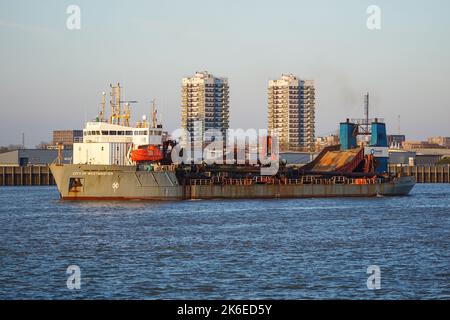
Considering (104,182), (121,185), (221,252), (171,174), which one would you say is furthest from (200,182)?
(221,252)

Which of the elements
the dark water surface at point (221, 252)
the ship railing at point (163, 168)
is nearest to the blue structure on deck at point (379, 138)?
the dark water surface at point (221, 252)

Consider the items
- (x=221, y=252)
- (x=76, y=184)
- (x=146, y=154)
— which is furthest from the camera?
(x=146, y=154)

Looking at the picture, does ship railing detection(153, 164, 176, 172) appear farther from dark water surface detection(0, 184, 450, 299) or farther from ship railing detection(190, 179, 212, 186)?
dark water surface detection(0, 184, 450, 299)

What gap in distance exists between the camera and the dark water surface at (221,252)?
1125 inches

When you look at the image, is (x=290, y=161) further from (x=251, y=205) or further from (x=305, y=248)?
(x=305, y=248)

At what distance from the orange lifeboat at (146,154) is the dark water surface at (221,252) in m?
7.95

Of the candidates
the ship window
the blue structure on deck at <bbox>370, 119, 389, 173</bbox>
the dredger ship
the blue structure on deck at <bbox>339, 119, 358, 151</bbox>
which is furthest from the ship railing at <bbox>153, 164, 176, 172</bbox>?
the blue structure on deck at <bbox>370, 119, 389, 173</bbox>

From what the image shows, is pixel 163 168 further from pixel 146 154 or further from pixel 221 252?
pixel 221 252

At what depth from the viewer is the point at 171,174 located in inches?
2911

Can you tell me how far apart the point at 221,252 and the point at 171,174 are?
36118 mm

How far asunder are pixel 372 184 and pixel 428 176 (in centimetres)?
6768

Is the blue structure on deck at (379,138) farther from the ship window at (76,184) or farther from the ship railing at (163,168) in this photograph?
the ship window at (76,184)

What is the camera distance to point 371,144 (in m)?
92.7
